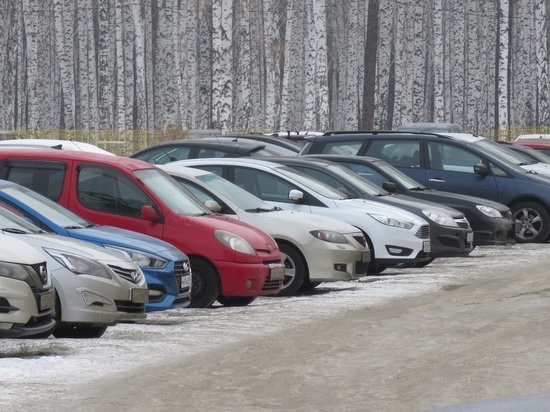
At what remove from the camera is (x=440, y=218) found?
67.2 feet

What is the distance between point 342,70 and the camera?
77875 millimetres

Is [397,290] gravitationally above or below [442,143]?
below

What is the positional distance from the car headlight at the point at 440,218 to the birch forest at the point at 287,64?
61.7 ft

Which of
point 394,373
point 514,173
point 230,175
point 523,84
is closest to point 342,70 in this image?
point 523,84

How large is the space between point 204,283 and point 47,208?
222cm

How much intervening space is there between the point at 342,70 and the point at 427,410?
69.5 meters

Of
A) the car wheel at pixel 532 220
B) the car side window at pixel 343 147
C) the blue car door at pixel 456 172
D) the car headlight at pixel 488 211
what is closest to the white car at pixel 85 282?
the car headlight at pixel 488 211

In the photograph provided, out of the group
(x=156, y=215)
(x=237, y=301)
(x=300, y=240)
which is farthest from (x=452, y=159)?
(x=156, y=215)

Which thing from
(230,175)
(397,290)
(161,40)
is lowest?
(397,290)

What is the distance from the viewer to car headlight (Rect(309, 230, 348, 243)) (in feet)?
56.1

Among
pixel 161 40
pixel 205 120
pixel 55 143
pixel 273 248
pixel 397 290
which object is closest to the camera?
→ pixel 273 248

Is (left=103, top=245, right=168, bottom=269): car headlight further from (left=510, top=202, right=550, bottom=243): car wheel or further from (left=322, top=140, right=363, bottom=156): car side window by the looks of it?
(left=510, top=202, right=550, bottom=243): car wheel

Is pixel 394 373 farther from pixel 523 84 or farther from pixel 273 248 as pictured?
pixel 523 84

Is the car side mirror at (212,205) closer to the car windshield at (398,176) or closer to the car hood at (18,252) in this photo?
the car hood at (18,252)
